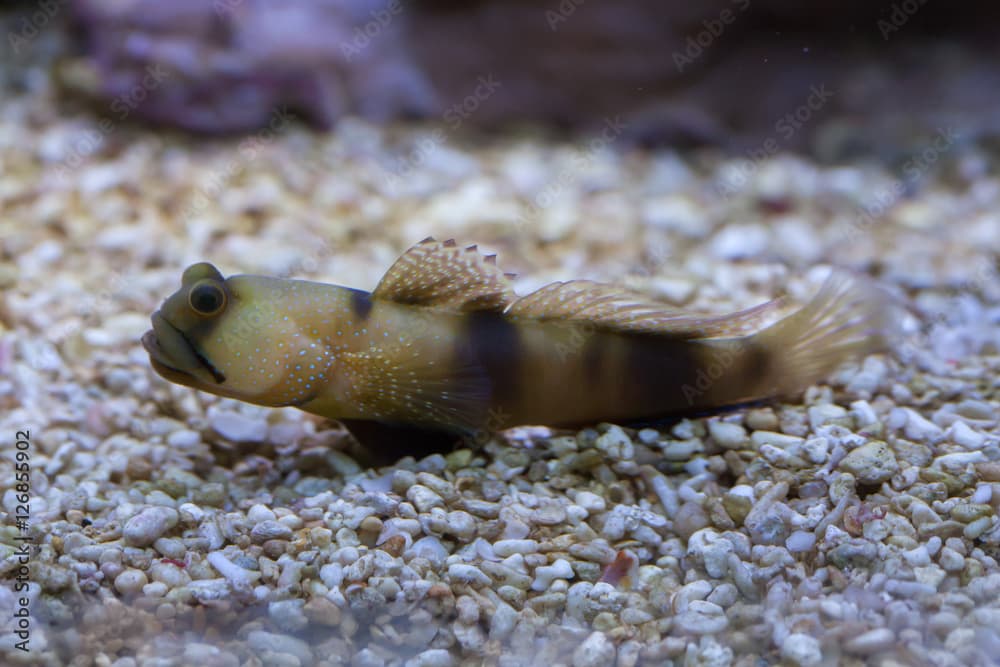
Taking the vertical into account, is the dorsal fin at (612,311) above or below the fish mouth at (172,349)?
above

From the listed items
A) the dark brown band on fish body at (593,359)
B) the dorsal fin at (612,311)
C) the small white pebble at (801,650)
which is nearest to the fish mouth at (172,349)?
the dorsal fin at (612,311)

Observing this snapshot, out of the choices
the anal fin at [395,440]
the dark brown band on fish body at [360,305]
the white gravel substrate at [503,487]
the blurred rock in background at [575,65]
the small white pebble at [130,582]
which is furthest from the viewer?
the blurred rock in background at [575,65]

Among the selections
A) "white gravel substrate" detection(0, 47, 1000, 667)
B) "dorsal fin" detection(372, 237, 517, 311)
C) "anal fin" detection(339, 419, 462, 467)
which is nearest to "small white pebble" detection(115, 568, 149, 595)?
"white gravel substrate" detection(0, 47, 1000, 667)

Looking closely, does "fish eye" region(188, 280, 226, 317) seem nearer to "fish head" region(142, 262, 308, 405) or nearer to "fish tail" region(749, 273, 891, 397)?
"fish head" region(142, 262, 308, 405)

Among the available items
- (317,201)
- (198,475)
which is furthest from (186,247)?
(198,475)

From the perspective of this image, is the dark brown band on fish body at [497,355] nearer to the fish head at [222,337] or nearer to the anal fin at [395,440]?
the anal fin at [395,440]

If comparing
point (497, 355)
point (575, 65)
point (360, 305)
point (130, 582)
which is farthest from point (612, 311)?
point (575, 65)

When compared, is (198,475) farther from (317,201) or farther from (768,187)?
(768,187)
